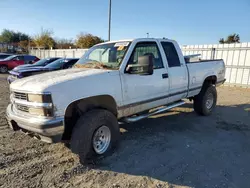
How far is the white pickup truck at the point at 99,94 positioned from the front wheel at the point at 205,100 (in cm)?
116

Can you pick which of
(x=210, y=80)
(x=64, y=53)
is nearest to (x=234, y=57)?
(x=210, y=80)

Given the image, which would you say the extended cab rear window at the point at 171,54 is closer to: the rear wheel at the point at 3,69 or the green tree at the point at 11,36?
the rear wheel at the point at 3,69

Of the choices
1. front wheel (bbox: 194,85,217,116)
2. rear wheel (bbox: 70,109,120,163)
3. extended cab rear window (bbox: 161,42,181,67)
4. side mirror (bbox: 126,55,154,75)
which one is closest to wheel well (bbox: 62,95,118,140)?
rear wheel (bbox: 70,109,120,163)

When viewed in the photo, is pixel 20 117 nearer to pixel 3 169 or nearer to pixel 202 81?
pixel 3 169

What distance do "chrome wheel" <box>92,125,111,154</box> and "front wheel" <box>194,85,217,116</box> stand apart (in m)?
3.47

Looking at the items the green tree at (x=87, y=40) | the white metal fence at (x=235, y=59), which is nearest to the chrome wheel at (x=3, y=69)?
the white metal fence at (x=235, y=59)

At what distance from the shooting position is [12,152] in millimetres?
3766

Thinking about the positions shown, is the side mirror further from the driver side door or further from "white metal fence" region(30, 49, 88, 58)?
"white metal fence" region(30, 49, 88, 58)

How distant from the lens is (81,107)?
3.36 metres

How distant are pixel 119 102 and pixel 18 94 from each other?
5.42 feet

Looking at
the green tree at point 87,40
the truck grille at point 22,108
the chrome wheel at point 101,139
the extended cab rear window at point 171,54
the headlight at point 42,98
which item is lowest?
the chrome wheel at point 101,139

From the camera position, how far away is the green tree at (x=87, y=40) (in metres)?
40.8

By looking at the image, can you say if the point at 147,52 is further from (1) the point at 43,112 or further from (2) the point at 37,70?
(2) the point at 37,70

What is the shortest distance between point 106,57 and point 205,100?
3.48 m
